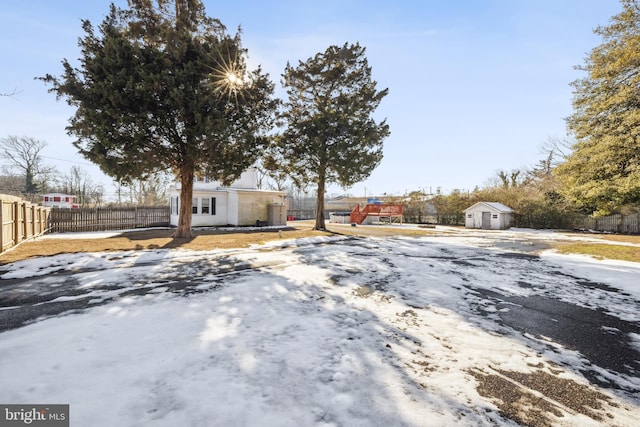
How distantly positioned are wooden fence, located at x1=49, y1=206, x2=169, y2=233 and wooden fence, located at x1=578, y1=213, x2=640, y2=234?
3607cm

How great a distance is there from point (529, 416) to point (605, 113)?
17.7 meters

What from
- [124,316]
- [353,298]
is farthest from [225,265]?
[353,298]

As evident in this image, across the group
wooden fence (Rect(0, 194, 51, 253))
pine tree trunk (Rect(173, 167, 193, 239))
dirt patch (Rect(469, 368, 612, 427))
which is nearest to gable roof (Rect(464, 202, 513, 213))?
pine tree trunk (Rect(173, 167, 193, 239))

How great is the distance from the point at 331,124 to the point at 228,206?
1085 centimetres

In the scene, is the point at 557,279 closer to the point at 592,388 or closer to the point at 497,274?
the point at 497,274

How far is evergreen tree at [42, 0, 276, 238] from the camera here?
421 inches

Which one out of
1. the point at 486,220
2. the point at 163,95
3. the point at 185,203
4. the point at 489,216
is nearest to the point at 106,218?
the point at 185,203

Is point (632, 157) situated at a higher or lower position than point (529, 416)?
higher

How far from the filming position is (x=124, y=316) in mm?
3977

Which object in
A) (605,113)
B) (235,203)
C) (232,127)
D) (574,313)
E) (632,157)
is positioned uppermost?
(605,113)

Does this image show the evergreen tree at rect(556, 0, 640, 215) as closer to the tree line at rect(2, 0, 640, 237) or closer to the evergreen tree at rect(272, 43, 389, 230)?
the tree line at rect(2, 0, 640, 237)

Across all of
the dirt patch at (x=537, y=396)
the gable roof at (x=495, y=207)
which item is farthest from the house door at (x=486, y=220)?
the dirt patch at (x=537, y=396)

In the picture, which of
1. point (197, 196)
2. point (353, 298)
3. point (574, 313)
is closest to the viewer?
point (574, 313)

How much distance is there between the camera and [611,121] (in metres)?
12.7
